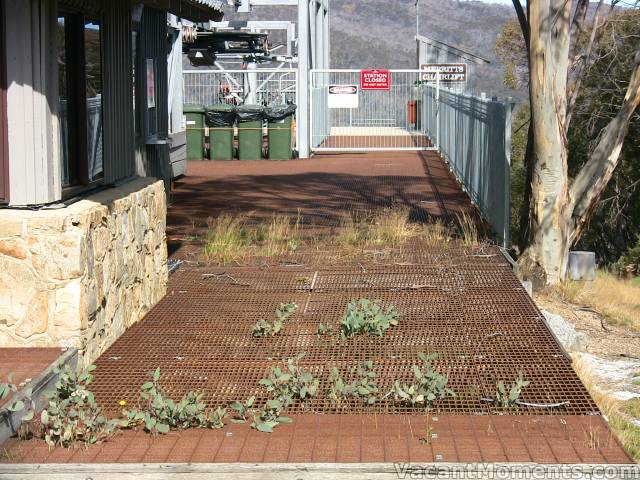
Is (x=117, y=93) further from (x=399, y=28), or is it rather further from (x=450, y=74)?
(x=399, y=28)

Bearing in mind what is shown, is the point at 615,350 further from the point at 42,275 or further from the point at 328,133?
the point at 328,133

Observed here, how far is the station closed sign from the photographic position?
28219mm

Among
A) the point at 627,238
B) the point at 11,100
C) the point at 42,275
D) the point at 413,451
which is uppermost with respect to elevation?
the point at 11,100

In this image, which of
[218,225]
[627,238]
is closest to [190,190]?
[218,225]

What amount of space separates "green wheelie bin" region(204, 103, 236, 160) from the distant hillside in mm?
67260

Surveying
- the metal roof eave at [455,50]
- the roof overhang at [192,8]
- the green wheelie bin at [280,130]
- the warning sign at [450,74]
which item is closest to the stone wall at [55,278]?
the roof overhang at [192,8]

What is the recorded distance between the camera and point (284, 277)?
10.8 metres

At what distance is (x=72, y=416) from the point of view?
6309 millimetres

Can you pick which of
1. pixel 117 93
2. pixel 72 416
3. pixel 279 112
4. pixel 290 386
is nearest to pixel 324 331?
pixel 290 386

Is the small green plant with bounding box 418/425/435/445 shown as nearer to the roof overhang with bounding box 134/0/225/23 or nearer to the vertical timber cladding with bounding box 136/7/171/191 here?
the roof overhang with bounding box 134/0/225/23

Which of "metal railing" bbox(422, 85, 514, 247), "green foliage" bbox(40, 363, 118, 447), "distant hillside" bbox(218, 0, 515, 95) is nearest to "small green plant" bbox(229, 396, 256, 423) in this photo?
"green foliage" bbox(40, 363, 118, 447)

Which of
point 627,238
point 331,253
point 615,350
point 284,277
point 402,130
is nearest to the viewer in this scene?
point 615,350

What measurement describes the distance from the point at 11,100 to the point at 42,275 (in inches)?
47.7

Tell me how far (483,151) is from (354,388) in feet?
28.6
